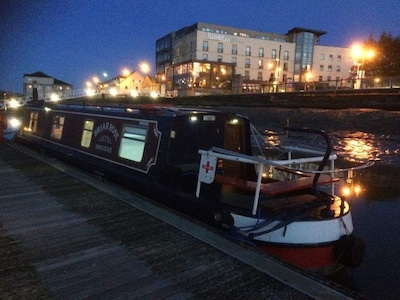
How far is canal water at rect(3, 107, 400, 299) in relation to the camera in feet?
20.6

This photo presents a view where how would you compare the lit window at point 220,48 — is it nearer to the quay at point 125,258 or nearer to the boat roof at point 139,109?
the boat roof at point 139,109

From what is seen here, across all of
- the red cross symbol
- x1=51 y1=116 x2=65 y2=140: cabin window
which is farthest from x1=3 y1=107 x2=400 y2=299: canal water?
x1=51 y1=116 x2=65 y2=140: cabin window

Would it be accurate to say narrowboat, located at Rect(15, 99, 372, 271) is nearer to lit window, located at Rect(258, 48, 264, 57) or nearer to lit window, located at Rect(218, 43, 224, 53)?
lit window, located at Rect(218, 43, 224, 53)

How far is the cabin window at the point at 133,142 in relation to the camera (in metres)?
7.95

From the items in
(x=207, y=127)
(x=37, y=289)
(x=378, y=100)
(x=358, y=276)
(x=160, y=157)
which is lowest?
(x=358, y=276)

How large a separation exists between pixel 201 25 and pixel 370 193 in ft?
179

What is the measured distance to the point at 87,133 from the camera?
10312 millimetres

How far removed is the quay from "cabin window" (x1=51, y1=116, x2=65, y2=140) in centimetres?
541

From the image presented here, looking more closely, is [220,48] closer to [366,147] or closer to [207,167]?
[366,147]

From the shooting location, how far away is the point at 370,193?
11672 mm

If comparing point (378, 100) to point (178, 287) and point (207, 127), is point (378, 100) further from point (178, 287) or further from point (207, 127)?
point (178, 287)

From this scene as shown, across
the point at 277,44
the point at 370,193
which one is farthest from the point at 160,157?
the point at 277,44

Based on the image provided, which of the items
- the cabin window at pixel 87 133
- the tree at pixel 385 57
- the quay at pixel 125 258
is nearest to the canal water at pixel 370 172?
the quay at pixel 125 258

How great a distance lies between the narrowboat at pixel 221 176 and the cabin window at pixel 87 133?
33mm
